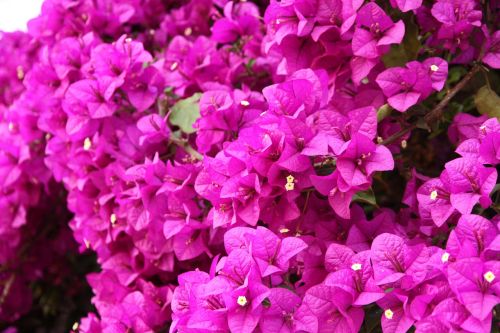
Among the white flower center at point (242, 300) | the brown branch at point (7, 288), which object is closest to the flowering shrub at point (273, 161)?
the white flower center at point (242, 300)

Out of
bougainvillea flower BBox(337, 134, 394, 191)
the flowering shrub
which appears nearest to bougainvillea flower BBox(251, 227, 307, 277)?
the flowering shrub

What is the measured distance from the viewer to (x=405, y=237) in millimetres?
936

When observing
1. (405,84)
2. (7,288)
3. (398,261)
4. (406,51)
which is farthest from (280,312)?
(7,288)

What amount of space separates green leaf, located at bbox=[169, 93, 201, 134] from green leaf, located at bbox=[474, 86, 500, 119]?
0.51 metres

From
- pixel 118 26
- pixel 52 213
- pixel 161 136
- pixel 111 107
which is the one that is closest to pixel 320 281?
pixel 161 136

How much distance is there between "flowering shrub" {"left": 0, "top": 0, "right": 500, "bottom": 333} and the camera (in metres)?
0.80

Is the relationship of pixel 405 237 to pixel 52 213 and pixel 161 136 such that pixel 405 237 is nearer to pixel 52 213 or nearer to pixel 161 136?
pixel 161 136

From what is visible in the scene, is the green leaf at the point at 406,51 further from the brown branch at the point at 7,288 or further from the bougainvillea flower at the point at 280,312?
the brown branch at the point at 7,288

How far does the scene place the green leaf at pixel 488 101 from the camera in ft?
3.35

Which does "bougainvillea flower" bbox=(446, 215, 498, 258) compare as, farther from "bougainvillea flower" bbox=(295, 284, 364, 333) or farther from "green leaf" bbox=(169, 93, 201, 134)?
"green leaf" bbox=(169, 93, 201, 134)

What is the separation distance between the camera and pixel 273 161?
0.88m

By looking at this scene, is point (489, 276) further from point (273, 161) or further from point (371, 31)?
point (371, 31)

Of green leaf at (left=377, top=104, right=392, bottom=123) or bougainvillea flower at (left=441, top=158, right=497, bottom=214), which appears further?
green leaf at (left=377, top=104, right=392, bottom=123)

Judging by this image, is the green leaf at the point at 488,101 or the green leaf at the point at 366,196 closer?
the green leaf at the point at 366,196
